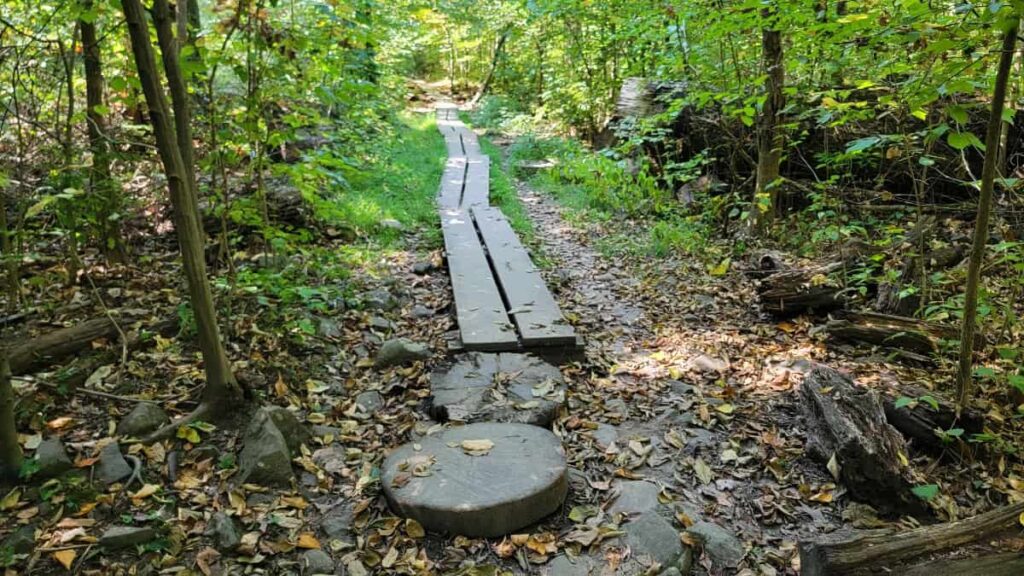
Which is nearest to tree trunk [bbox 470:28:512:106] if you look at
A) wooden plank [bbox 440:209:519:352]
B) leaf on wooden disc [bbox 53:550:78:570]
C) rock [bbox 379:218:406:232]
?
rock [bbox 379:218:406:232]

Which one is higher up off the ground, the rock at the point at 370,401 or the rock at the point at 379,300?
the rock at the point at 379,300

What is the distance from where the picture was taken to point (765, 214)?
7207 mm

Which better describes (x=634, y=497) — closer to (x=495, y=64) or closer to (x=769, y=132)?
(x=769, y=132)

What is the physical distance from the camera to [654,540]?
291 cm

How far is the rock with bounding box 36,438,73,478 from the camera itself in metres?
2.92

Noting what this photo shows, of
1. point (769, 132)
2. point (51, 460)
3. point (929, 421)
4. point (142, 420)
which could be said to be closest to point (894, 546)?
point (929, 421)

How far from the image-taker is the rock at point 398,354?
450cm

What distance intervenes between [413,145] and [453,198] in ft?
15.7

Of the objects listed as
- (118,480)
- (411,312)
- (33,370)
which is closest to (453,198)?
(411,312)

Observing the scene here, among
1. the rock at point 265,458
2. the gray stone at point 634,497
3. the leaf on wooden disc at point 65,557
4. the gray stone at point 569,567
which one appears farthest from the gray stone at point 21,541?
the gray stone at point 634,497

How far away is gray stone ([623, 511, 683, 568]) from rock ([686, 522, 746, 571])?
111 mm

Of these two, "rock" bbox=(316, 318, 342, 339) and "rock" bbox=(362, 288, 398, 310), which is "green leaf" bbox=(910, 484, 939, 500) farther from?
"rock" bbox=(362, 288, 398, 310)

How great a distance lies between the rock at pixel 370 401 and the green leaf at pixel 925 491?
9.67 feet

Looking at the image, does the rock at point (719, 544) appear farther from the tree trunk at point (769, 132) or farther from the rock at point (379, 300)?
the tree trunk at point (769, 132)
